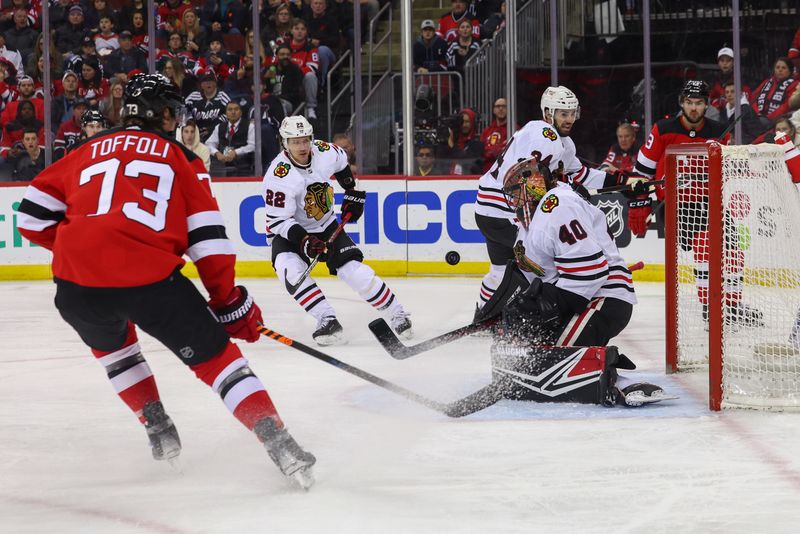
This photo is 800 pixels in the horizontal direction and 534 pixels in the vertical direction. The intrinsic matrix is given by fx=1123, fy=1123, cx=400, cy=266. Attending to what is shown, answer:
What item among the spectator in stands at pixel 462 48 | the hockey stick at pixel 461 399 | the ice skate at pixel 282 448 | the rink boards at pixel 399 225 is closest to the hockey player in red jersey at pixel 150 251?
the ice skate at pixel 282 448

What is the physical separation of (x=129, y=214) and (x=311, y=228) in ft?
8.77

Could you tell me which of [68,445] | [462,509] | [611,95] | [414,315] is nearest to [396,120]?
[611,95]

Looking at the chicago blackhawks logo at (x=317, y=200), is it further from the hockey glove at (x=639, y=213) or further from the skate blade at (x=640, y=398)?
the skate blade at (x=640, y=398)

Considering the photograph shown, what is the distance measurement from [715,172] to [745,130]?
3.95 meters

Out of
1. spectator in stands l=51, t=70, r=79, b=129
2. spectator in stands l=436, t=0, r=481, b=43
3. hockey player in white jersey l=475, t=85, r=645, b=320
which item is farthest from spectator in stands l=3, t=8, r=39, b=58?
hockey player in white jersey l=475, t=85, r=645, b=320

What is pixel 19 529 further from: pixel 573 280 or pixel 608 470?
pixel 573 280

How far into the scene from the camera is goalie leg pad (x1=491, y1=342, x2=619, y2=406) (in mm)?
3375

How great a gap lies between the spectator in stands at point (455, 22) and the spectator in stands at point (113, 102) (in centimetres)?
243

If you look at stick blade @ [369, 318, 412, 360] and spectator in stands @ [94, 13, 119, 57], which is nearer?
stick blade @ [369, 318, 412, 360]

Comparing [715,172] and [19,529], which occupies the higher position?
[715,172]

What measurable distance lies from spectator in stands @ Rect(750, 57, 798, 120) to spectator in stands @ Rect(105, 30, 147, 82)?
14.2 ft

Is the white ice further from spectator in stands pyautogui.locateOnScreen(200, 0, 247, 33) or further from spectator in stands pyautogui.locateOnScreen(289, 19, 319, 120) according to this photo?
spectator in stands pyautogui.locateOnScreen(200, 0, 247, 33)

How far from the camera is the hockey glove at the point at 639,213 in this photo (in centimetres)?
483

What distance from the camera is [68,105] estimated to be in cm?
829
